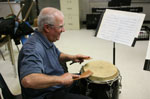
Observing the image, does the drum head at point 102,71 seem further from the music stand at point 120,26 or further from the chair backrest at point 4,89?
the chair backrest at point 4,89

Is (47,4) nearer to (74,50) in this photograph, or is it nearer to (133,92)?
(74,50)

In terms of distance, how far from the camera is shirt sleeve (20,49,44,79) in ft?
3.52

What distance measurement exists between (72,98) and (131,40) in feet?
2.62

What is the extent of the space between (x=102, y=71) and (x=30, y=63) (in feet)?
2.08

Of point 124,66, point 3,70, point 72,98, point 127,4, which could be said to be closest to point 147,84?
point 124,66

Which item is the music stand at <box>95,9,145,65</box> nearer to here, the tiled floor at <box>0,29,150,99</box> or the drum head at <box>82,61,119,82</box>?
the drum head at <box>82,61,119,82</box>

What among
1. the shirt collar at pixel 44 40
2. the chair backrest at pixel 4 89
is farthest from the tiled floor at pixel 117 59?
the shirt collar at pixel 44 40

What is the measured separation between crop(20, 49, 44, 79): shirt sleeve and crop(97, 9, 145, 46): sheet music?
2.91 ft

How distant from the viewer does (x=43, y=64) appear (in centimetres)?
124

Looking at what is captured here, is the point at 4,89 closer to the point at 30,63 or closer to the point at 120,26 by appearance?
the point at 30,63

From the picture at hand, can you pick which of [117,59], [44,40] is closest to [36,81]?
[44,40]

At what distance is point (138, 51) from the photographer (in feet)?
10.4

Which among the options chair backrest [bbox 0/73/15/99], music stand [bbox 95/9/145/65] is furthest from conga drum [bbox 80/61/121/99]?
chair backrest [bbox 0/73/15/99]

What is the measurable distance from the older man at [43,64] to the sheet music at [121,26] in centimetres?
63
